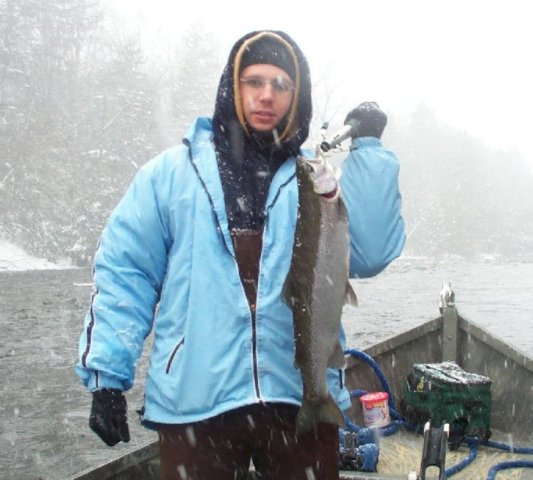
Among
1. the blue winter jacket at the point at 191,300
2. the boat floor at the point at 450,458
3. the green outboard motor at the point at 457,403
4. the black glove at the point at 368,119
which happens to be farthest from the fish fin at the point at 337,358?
the green outboard motor at the point at 457,403

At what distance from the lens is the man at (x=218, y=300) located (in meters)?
2.48

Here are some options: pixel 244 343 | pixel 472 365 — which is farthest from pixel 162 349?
pixel 472 365

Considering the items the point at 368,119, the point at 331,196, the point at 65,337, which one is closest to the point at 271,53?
the point at 368,119

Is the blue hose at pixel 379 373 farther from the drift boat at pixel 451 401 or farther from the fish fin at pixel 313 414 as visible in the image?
the fish fin at pixel 313 414

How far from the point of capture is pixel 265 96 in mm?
2732

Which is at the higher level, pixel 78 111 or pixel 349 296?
pixel 78 111

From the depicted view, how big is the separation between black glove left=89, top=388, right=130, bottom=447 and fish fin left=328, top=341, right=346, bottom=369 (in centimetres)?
86

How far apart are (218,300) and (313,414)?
0.58m

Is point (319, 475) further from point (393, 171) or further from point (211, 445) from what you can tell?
point (393, 171)

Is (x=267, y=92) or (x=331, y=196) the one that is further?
(x=267, y=92)

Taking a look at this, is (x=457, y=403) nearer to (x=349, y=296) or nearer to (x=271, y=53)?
(x=349, y=296)

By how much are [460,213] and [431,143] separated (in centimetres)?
1237

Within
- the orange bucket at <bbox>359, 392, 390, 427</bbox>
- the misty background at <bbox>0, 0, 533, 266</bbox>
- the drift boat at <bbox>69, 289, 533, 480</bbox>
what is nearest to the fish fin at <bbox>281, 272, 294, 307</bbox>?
the drift boat at <bbox>69, 289, 533, 480</bbox>

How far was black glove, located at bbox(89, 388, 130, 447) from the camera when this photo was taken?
2463 millimetres
